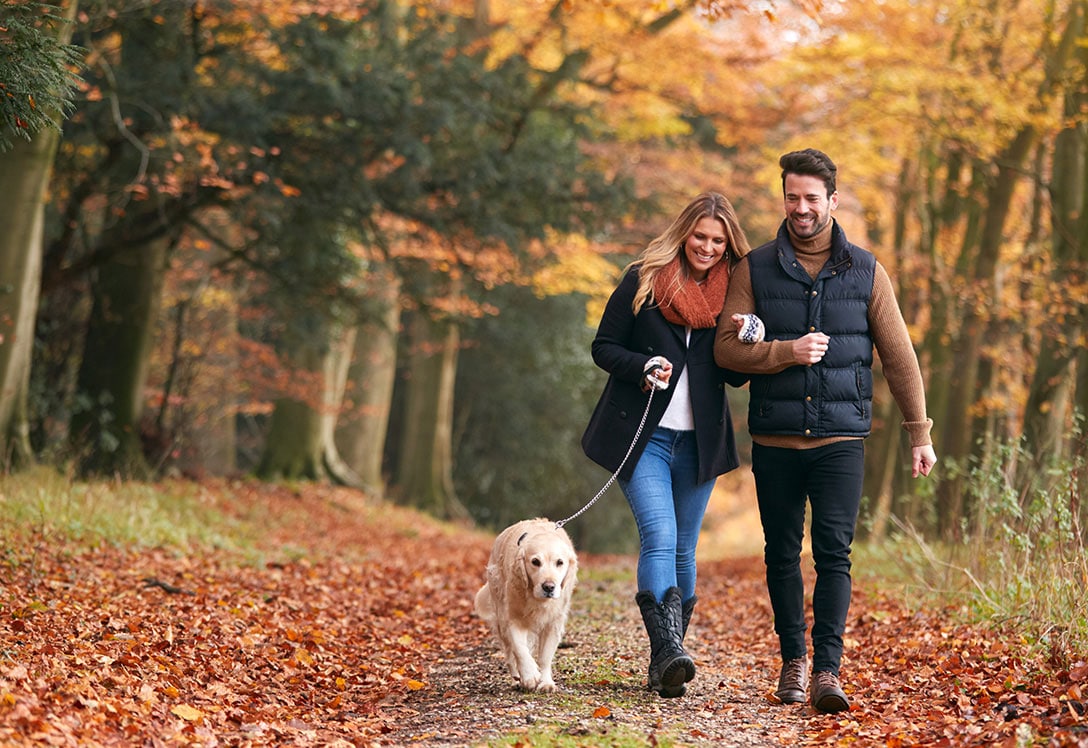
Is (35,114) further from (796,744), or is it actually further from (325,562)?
(325,562)

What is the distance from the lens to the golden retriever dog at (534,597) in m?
5.62

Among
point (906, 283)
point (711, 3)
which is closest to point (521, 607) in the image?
point (711, 3)

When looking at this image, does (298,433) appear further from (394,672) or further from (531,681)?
(531,681)

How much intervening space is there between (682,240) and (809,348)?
2.86 ft

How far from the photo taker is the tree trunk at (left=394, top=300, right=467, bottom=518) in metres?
21.9

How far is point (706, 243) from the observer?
5.67 meters

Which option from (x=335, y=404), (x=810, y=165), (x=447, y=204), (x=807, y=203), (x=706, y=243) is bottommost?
(x=335, y=404)

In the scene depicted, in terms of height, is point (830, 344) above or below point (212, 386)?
above

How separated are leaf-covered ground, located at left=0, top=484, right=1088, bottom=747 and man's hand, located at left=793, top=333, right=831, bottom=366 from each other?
Result: 1.59 meters

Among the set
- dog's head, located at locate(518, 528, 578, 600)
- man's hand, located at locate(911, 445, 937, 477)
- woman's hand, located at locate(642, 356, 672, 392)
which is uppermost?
woman's hand, located at locate(642, 356, 672, 392)

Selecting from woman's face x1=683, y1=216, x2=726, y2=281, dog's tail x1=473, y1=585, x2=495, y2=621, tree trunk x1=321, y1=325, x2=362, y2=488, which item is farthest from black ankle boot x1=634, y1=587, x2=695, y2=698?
tree trunk x1=321, y1=325, x2=362, y2=488

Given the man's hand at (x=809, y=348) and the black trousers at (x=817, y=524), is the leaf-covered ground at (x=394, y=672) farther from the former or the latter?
the man's hand at (x=809, y=348)

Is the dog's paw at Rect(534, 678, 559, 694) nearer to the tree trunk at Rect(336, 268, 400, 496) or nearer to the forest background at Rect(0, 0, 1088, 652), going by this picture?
the forest background at Rect(0, 0, 1088, 652)

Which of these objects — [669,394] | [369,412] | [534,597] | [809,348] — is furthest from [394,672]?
[369,412]
